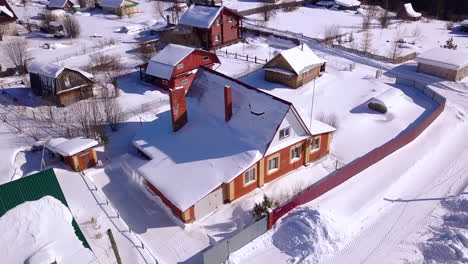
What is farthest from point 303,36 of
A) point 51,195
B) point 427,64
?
point 51,195

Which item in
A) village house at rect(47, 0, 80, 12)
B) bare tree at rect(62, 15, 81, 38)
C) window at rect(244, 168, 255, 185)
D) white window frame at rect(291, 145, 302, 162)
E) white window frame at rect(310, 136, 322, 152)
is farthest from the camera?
village house at rect(47, 0, 80, 12)

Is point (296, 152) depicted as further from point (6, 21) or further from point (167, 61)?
point (6, 21)

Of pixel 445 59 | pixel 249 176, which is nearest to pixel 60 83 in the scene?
pixel 249 176

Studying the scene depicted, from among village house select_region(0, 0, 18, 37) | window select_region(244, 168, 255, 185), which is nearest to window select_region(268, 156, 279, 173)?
window select_region(244, 168, 255, 185)

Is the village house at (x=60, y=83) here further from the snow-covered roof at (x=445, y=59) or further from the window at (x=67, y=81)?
the snow-covered roof at (x=445, y=59)

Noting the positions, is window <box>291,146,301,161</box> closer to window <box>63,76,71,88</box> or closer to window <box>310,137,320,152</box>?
window <box>310,137,320,152</box>

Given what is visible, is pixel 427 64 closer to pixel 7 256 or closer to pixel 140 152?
pixel 140 152
